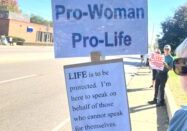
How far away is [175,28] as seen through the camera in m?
39.0

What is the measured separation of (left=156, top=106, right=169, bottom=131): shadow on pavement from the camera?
10.4 metres

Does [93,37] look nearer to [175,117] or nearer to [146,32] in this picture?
[146,32]

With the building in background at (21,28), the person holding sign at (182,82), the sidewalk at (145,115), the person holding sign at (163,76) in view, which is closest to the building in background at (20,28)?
the building in background at (21,28)

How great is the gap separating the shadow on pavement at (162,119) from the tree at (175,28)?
954 inches

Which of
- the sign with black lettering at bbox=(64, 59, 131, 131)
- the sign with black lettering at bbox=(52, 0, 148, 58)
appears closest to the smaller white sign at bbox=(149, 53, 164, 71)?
the sign with black lettering at bbox=(52, 0, 148, 58)

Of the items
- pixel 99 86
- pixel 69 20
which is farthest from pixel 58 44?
pixel 99 86

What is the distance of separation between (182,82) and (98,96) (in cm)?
228

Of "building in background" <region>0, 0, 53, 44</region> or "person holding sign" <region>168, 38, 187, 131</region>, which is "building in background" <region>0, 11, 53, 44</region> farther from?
"person holding sign" <region>168, 38, 187, 131</region>

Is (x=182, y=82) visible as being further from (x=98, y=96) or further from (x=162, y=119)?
(x=162, y=119)

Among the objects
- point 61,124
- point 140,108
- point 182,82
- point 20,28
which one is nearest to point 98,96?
point 182,82

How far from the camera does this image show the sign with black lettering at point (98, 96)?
4.67 m

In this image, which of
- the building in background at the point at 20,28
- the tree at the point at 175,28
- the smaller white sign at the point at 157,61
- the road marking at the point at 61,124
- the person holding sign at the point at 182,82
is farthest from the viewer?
the building in background at the point at 20,28

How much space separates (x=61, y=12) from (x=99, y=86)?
31.9 inches

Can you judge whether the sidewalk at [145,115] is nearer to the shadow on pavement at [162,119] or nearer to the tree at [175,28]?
the shadow on pavement at [162,119]
